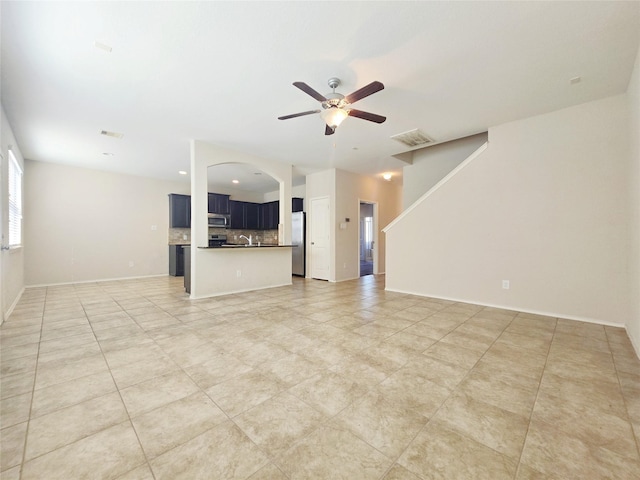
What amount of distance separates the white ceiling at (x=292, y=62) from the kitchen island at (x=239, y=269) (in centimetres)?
215

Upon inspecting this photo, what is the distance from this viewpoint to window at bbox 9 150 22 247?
401 centimetres

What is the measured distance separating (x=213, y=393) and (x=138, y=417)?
0.41m

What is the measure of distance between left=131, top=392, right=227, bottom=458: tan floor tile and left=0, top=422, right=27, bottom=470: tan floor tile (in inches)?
17.7

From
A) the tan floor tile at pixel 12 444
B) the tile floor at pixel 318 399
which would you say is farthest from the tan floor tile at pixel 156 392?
the tan floor tile at pixel 12 444

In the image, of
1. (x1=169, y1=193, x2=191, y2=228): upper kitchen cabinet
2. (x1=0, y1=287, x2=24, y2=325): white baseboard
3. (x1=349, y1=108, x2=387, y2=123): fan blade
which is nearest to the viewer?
(x1=349, y1=108, x2=387, y2=123): fan blade

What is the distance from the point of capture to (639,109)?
2436mm

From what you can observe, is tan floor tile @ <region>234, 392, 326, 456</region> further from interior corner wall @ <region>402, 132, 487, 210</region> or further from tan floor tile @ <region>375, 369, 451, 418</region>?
interior corner wall @ <region>402, 132, 487, 210</region>

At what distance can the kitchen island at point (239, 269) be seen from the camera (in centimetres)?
460

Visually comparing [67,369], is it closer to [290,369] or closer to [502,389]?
[290,369]

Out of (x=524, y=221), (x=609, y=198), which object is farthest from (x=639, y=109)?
(x=524, y=221)

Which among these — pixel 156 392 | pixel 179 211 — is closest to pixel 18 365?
pixel 156 392

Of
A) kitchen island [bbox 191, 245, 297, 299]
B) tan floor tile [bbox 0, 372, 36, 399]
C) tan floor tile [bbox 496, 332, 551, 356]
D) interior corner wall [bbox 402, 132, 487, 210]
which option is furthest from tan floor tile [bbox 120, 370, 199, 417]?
interior corner wall [bbox 402, 132, 487, 210]

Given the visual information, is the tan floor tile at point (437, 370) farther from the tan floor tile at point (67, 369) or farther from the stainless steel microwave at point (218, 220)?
the stainless steel microwave at point (218, 220)

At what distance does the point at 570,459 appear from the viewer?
4.04 feet
